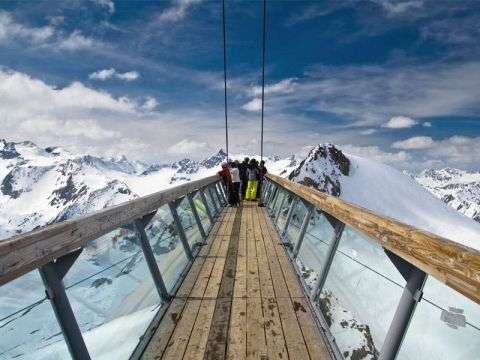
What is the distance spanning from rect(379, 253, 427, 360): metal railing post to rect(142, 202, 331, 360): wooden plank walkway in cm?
117

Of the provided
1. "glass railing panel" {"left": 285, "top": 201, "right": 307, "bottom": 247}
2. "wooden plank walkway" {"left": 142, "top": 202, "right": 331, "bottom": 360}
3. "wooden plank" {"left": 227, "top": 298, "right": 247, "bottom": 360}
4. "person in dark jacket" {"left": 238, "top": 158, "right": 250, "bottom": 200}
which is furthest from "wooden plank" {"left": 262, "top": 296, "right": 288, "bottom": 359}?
"person in dark jacket" {"left": 238, "top": 158, "right": 250, "bottom": 200}

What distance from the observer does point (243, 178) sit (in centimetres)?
2044

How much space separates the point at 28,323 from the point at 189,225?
18.9ft

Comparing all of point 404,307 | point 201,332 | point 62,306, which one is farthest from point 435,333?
point 62,306

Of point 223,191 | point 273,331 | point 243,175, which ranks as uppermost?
point 273,331

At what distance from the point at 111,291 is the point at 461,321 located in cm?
245

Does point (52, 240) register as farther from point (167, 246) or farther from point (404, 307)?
point (167, 246)

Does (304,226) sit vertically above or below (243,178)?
above

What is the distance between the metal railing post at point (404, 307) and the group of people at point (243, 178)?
47.6 ft

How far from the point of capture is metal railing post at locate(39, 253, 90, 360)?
7.82 feet

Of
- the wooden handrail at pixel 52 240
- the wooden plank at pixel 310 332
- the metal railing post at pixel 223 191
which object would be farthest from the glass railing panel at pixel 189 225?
the metal railing post at pixel 223 191

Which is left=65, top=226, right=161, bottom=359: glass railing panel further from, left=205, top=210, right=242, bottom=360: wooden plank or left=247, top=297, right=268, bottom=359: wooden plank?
left=247, top=297, right=268, bottom=359: wooden plank

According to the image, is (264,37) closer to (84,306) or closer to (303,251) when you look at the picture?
(303,251)

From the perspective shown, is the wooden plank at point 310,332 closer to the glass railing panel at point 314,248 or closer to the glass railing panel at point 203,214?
the glass railing panel at point 314,248
